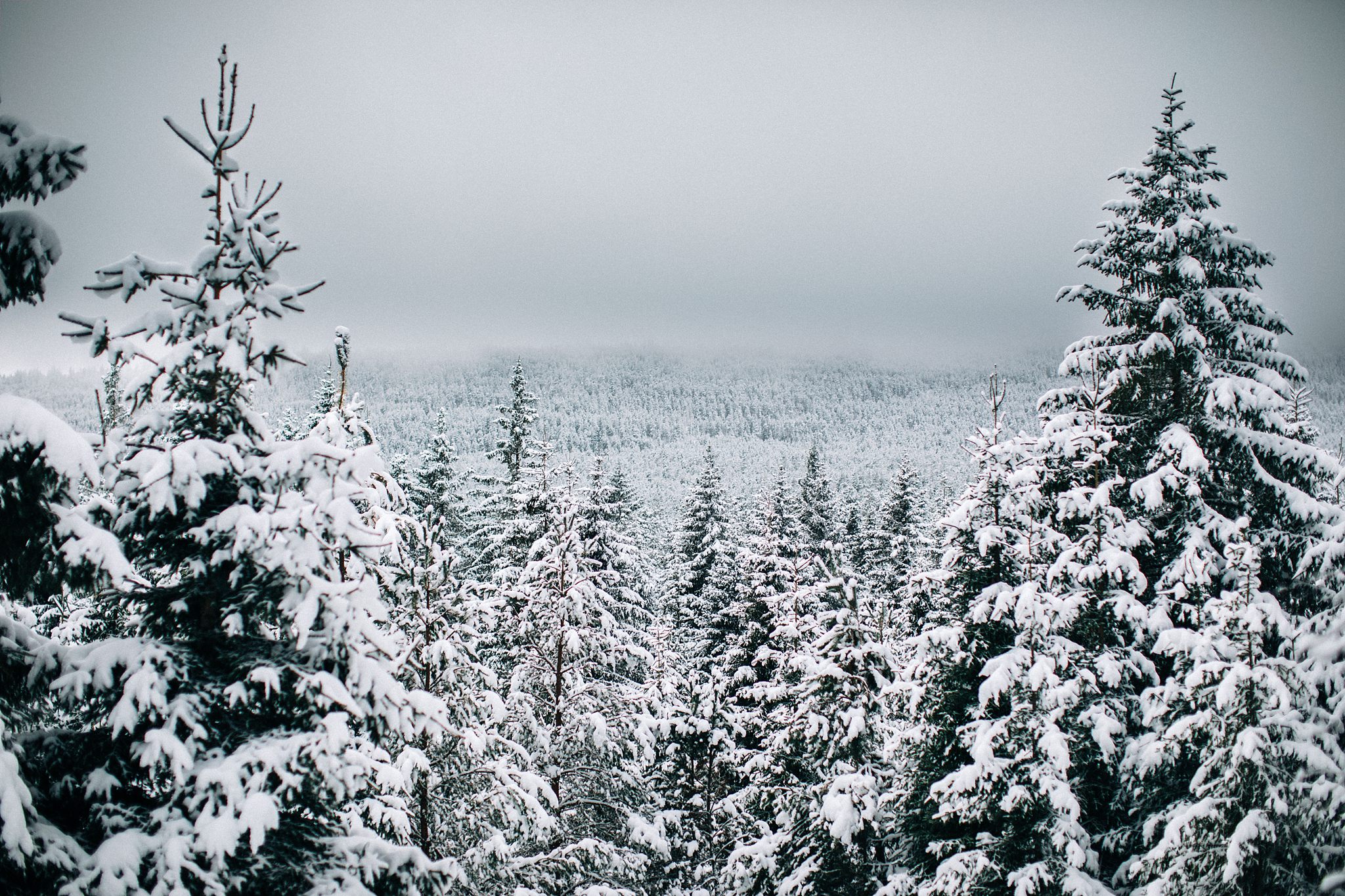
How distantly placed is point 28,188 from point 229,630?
3.39 metres

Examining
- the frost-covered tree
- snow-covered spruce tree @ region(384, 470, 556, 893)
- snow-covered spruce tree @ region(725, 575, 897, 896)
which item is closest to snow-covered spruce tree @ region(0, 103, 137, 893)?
snow-covered spruce tree @ region(384, 470, 556, 893)

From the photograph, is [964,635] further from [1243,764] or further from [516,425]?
[516,425]

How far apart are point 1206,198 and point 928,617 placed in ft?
28.2

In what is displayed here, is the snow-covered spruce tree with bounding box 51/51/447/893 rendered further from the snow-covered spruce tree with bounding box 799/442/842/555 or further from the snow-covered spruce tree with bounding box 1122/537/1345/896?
the snow-covered spruce tree with bounding box 799/442/842/555

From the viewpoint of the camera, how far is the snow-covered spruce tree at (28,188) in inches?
180

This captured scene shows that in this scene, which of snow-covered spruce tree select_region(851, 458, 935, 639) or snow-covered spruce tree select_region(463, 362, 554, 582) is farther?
snow-covered spruce tree select_region(851, 458, 935, 639)

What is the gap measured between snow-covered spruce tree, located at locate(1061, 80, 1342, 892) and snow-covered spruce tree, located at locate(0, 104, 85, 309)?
499 inches

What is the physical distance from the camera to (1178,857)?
8.41 meters

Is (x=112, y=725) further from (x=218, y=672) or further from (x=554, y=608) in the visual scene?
(x=554, y=608)

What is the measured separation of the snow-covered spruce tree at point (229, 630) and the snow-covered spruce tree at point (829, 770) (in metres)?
9.39

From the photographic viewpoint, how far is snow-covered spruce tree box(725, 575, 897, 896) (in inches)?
504

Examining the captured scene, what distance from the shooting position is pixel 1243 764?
8.14m

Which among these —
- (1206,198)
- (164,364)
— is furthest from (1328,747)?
(164,364)

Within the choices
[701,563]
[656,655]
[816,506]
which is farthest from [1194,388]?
[816,506]
